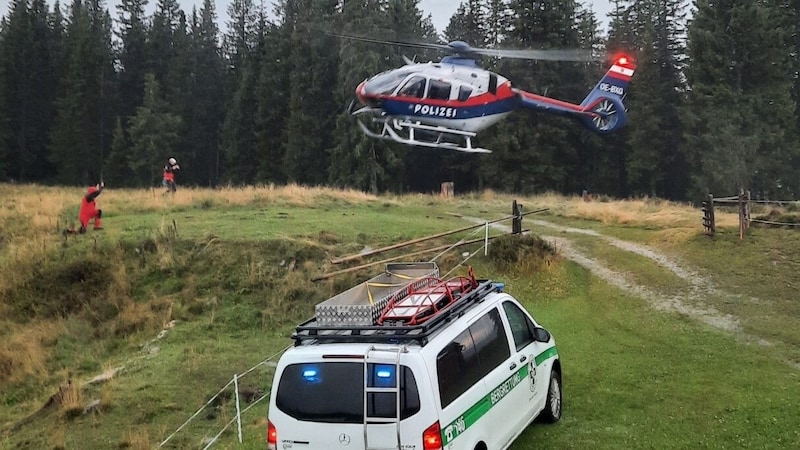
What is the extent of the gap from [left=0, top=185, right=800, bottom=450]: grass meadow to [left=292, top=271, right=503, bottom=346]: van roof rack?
6.95 ft

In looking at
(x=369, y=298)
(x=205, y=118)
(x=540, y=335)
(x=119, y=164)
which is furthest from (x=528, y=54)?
(x=205, y=118)

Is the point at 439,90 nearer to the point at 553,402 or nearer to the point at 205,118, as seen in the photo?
the point at 553,402

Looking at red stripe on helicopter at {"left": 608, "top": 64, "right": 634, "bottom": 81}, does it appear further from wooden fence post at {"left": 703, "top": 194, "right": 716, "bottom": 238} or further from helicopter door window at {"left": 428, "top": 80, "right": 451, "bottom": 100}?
helicopter door window at {"left": 428, "top": 80, "right": 451, "bottom": 100}

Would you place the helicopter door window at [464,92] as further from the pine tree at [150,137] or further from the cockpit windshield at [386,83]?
the pine tree at [150,137]

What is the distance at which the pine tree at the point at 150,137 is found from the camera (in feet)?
207

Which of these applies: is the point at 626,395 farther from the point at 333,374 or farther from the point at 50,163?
the point at 50,163

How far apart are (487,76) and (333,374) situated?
14.5m

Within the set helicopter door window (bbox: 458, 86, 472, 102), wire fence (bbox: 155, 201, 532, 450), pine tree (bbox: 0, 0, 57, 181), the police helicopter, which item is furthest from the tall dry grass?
pine tree (bbox: 0, 0, 57, 181)

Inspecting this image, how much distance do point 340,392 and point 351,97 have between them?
41.1m

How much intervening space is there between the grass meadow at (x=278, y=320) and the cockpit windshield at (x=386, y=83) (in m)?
4.21

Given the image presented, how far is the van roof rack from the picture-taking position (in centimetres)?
728

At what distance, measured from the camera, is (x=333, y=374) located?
7.10 metres

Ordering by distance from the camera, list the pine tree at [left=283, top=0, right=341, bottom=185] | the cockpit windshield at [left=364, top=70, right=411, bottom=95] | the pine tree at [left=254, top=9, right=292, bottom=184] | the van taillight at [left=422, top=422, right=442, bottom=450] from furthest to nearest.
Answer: the pine tree at [left=254, top=9, right=292, bottom=184] → the pine tree at [left=283, top=0, right=341, bottom=185] → the cockpit windshield at [left=364, top=70, right=411, bottom=95] → the van taillight at [left=422, top=422, right=442, bottom=450]

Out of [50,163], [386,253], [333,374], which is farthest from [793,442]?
[50,163]
